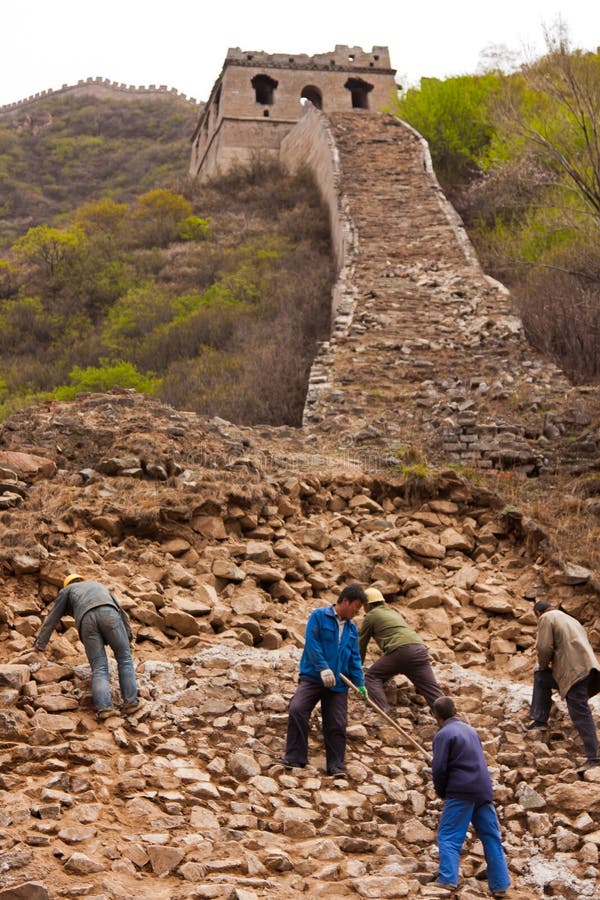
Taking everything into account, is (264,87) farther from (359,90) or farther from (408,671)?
(408,671)

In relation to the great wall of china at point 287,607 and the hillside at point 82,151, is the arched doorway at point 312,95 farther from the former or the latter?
the great wall of china at point 287,607

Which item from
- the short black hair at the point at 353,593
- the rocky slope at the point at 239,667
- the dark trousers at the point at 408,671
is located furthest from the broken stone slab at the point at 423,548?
the short black hair at the point at 353,593

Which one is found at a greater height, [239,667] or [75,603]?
[75,603]

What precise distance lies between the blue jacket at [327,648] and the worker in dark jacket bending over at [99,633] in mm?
1007

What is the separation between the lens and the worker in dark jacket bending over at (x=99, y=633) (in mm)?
5676

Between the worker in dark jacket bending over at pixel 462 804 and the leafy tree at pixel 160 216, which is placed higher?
the leafy tree at pixel 160 216

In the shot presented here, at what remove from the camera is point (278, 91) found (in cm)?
3045

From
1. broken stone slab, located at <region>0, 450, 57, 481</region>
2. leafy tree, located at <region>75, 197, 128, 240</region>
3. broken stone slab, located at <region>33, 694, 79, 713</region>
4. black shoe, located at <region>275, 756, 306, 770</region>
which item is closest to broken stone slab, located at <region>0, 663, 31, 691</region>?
broken stone slab, located at <region>33, 694, 79, 713</region>

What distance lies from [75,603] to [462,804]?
255 cm

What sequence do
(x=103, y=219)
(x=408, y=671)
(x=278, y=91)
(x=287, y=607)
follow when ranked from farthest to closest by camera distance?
(x=278, y=91), (x=103, y=219), (x=287, y=607), (x=408, y=671)

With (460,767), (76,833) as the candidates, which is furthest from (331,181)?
(76,833)

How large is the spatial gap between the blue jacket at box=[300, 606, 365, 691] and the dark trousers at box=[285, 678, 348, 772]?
57 millimetres

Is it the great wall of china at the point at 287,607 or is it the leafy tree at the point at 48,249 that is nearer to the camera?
the great wall of china at the point at 287,607

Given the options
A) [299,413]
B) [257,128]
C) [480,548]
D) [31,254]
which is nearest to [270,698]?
[480,548]
